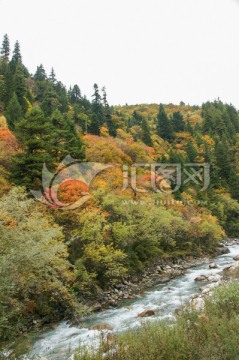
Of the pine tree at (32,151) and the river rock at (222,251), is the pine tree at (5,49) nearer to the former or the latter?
the pine tree at (32,151)

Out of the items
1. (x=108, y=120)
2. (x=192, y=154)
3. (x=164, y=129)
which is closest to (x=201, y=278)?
(x=108, y=120)

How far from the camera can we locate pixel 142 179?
124ft

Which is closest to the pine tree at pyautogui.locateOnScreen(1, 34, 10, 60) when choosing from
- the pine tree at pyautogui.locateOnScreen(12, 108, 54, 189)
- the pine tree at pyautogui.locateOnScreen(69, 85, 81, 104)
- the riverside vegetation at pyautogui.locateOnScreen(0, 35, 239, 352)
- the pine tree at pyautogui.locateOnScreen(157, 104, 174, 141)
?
the pine tree at pyautogui.locateOnScreen(69, 85, 81, 104)

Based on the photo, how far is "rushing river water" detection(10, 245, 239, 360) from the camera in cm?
1106

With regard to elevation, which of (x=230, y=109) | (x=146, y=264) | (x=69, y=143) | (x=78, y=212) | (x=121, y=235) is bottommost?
(x=146, y=264)

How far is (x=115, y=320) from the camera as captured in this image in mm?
14883

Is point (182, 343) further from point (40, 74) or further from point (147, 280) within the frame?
point (40, 74)

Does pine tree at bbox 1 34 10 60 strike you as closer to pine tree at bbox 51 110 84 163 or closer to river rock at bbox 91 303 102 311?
pine tree at bbox 51 110 84 163

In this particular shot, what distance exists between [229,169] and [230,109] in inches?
1347

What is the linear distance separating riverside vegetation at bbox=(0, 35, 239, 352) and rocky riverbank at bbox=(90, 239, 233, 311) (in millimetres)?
532

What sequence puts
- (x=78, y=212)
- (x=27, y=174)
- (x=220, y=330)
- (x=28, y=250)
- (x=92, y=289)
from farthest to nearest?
(x=27, y=174) → (x=78, y=212) → (x=92, y=289) → (x=28, y=250) → (x=220, y=330)

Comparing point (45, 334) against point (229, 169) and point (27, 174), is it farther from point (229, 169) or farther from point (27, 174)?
point (229, 169)

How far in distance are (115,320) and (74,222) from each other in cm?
799

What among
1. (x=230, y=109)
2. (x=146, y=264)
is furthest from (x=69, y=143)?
(x=230, y=109)
